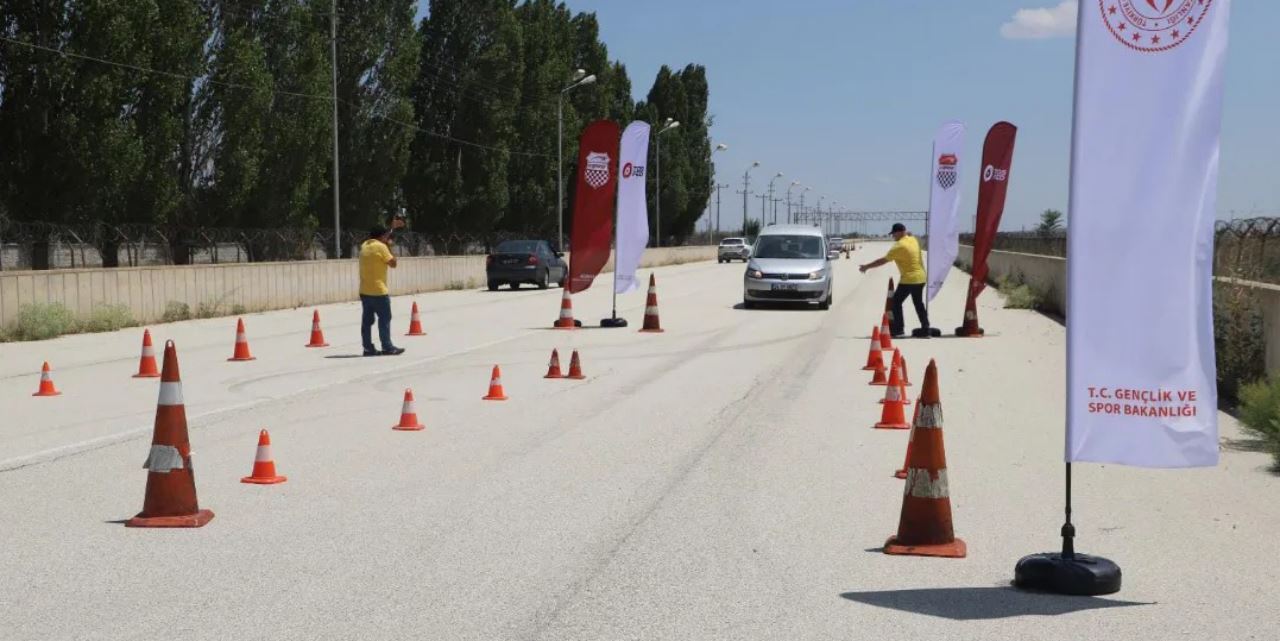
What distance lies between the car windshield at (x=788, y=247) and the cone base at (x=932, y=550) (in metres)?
22.4

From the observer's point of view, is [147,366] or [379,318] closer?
[147,366]

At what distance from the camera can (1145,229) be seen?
5.70 metres

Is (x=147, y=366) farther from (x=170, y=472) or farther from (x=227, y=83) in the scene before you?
(x=227, y=83)

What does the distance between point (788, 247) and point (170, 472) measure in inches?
901

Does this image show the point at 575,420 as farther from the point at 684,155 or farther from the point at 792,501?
the point at 684,155

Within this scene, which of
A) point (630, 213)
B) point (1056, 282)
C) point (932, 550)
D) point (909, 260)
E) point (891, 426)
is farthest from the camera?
point (1056, 282)

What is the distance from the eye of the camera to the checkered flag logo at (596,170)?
22.8 m

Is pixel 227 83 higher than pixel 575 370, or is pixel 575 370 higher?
pixel 227 83

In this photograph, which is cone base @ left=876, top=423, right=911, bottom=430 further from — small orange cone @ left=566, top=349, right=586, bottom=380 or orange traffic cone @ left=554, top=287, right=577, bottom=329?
orange traffic cone @ left=554, top=287, right=577, bottom=329

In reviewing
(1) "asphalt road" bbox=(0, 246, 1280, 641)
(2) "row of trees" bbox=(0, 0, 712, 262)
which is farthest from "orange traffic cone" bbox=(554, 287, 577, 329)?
(2) "row of trees" bbox=(0, 0, 712, 262)

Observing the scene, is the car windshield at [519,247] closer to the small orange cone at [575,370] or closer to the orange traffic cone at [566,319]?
the orange traffic cone at [566,319]

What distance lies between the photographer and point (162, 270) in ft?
82.8

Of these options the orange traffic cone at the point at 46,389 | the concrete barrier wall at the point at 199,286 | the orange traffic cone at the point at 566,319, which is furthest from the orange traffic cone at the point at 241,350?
the orange traffic cone at the point at 566,319

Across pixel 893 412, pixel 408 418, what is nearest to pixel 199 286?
pixel 408 418
